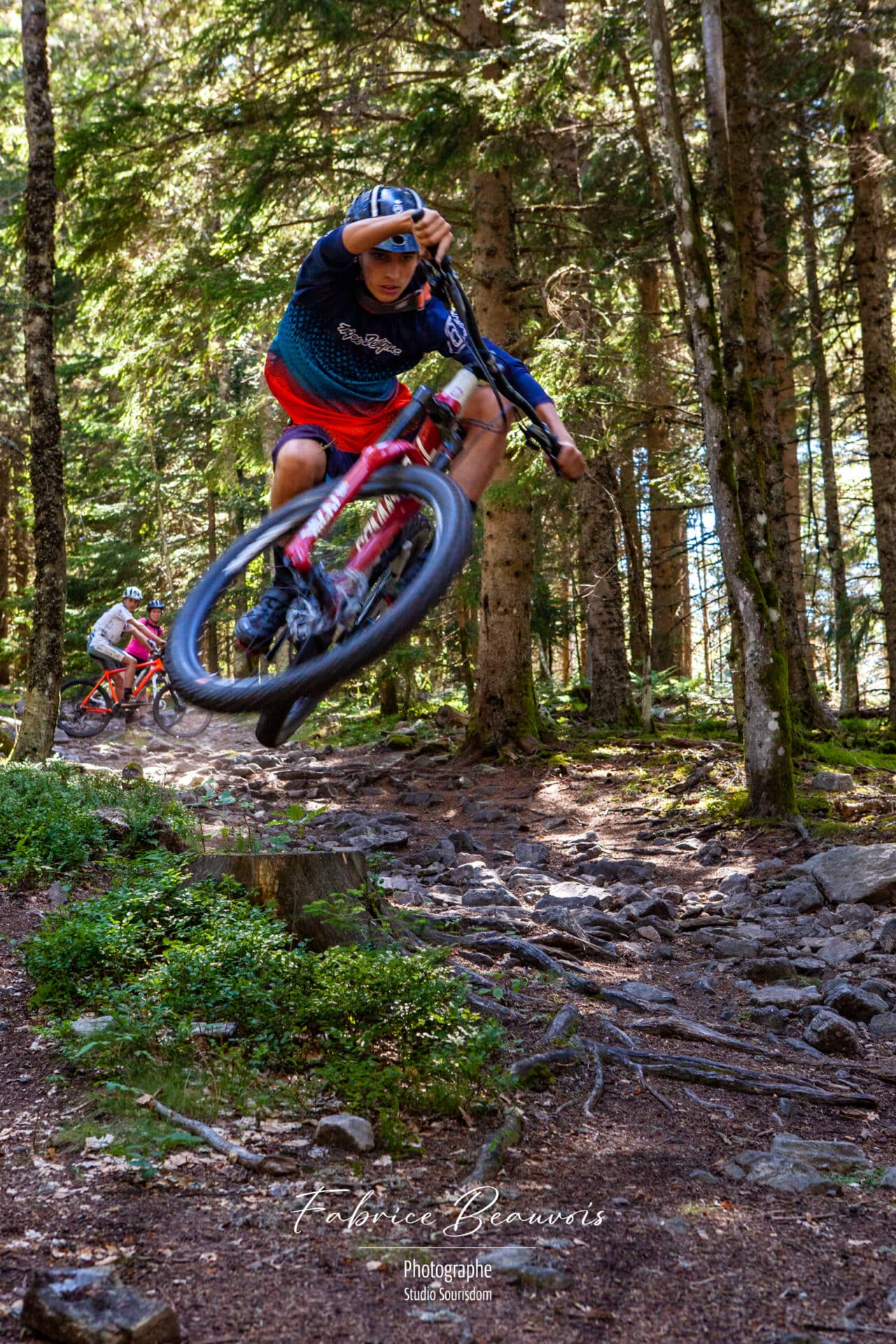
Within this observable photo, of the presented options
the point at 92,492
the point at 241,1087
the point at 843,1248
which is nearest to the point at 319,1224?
the point at 241,1087

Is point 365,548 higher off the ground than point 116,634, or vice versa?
point 116,634

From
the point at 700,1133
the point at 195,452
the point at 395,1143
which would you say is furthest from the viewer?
the point at 195,452

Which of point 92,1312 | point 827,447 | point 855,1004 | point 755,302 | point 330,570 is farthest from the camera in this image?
point 827,447

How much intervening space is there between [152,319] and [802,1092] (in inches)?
378

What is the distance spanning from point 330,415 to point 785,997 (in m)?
3.90

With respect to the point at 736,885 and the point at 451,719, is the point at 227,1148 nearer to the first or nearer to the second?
the point at 736,885

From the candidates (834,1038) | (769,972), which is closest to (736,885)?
(769,972)

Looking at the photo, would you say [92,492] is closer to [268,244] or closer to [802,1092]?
[268,244]

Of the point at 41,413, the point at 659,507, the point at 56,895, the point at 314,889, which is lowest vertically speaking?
the point at 56,895

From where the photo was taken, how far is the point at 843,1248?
335 centimetres

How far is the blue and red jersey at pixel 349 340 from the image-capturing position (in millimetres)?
3820

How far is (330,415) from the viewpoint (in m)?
4.04

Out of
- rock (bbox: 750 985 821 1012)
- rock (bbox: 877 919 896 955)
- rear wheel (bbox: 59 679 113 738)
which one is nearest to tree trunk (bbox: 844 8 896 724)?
rock (bbox: 877 919 896 955)

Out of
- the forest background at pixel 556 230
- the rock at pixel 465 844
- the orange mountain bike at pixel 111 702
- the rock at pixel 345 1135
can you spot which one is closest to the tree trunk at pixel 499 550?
the forest background at pixel 556 230
